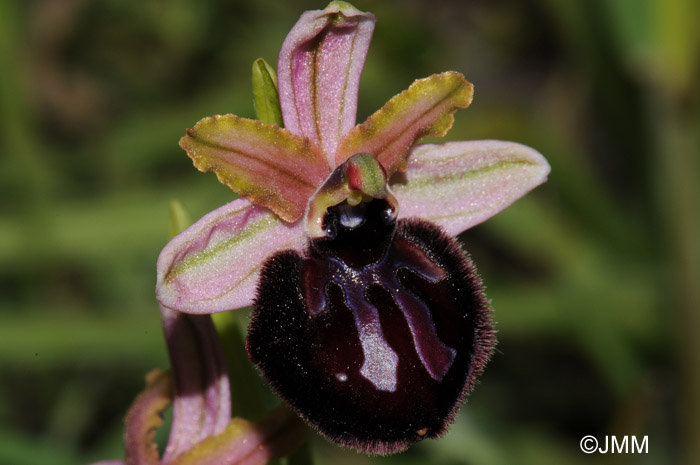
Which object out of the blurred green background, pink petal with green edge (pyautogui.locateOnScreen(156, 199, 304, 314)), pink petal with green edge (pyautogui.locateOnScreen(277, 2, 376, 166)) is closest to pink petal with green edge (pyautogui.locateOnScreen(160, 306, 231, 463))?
pink petal with green edge (pyautogui.locateOnScreen(156, 199, 304, 314))

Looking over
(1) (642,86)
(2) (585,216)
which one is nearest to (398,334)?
(1) (642,86)

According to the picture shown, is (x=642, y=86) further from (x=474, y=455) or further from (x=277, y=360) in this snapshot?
(x=277, y=360)

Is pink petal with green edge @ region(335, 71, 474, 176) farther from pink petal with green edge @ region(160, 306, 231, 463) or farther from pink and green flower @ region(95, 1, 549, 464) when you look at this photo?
pink petal with green edge @ region(160, 306, 231, 463)

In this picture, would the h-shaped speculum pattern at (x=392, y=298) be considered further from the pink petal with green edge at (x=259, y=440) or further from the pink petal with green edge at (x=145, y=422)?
the pink petal with green edge at (x=145, y=422)

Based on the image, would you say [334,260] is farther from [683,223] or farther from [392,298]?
[683,223]

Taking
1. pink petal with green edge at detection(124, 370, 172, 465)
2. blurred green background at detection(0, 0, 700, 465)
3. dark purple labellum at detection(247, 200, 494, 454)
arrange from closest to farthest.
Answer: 1. dark purple labellum at detection(247, 200, 494, 454)
2. pink petal with green edge at detection(124, 370, 172, 465)
3. blurred green background at detection(0, 0, 700, 465)

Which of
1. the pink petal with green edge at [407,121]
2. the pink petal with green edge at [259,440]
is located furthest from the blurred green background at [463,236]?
the pink petal with green edge at [407,121]
